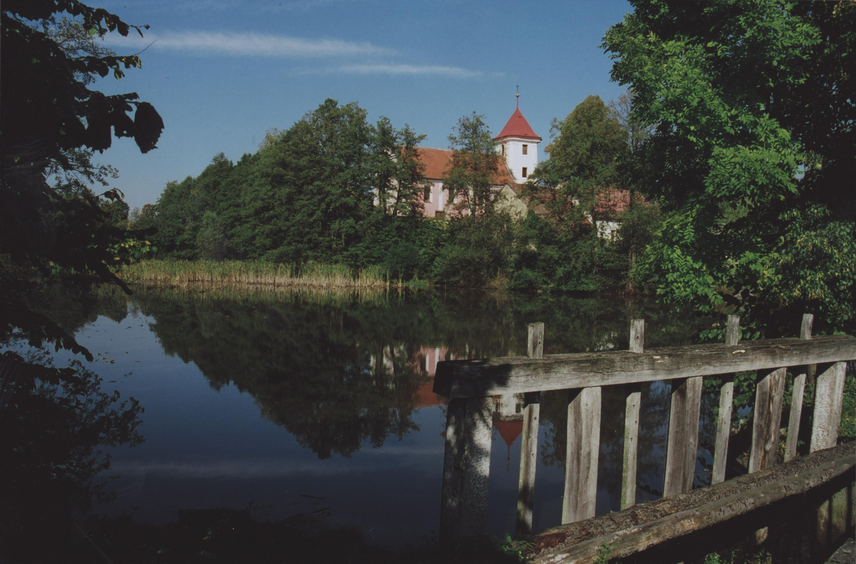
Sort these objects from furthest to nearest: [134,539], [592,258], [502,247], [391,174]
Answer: [391,174], [502,247], [592,258], [134,539]

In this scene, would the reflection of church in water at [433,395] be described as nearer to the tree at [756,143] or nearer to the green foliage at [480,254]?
the tree at [756,143]

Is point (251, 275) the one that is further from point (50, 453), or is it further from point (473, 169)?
point (50, 453)

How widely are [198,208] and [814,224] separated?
185 ft

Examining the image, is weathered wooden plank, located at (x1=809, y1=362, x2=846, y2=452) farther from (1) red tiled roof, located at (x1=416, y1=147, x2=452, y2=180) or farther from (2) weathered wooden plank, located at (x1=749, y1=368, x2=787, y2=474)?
(1) red tiled roof, located at (x1=416, y1=147, x2=452, y2=180)

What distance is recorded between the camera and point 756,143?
25.7ft

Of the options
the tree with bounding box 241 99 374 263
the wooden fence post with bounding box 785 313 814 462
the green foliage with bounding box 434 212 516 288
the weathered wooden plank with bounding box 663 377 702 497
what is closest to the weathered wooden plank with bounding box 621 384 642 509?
the weathered wooden plank with bounding box 663 377 702 497

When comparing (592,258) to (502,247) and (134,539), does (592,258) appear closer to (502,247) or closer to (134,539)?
(502,247)

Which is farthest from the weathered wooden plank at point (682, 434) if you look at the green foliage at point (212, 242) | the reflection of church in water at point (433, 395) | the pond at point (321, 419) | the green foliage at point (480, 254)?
the green foliage at point (212, 242)

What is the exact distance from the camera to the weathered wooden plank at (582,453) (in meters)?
3.61

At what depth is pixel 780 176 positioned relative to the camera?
290 inches

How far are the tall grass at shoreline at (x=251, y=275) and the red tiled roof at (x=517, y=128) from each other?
33.6 metres

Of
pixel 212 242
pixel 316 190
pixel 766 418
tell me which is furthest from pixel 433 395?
pixel 212 242

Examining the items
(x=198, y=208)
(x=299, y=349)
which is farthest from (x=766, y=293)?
(x=198, y=208)

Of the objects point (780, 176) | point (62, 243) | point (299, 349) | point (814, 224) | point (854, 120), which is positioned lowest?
point (299, 349)
